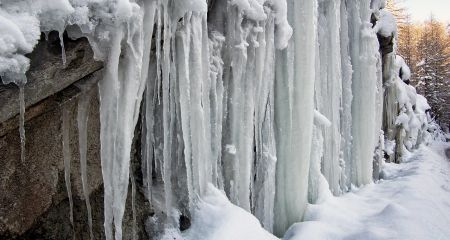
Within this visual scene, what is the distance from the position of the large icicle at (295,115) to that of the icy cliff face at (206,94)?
1cm

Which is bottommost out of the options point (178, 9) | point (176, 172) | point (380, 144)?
point (380, 144)

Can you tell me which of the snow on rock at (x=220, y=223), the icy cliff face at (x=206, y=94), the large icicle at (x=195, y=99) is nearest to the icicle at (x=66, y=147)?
the icy cliff face at (x=206, y=94)

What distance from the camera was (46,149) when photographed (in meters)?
2.56

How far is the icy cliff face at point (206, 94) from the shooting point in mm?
2320

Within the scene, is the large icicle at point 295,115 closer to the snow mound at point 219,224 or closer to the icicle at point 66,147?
the snow mound at point 219,224

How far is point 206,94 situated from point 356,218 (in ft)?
7.40

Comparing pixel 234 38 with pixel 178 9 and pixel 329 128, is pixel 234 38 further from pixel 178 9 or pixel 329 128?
pixel 329 128

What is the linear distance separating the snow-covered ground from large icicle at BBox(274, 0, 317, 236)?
0.87 feet

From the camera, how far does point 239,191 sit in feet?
12.5

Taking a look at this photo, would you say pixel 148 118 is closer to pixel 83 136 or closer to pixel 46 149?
pixel 83 136

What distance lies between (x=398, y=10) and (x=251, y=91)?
24.3 metres

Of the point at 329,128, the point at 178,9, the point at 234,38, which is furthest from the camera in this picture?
the point at 329,128

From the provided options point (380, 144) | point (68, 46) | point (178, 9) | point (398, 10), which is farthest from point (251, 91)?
point (398, 10)

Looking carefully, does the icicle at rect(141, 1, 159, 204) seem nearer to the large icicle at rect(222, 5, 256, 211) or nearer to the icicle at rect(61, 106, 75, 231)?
the icicle at rect(61, 106, 75, 231)
